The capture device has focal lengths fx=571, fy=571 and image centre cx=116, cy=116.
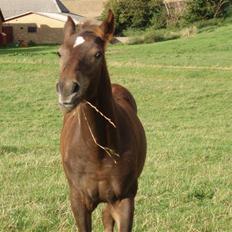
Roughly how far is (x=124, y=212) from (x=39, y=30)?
5755 centimetres

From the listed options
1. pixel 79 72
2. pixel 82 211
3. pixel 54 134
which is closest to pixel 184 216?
pixel 82 211

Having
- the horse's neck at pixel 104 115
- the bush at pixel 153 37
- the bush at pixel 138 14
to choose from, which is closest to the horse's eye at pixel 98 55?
the horse's neck at pixel 104 115

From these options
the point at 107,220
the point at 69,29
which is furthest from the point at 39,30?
the point at 69,29

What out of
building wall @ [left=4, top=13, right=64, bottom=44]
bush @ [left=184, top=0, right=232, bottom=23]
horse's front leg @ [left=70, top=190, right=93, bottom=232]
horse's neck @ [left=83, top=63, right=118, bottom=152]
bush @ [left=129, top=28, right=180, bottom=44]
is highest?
horse's neck @ [left=83, top=63, right=118, bottom=152]

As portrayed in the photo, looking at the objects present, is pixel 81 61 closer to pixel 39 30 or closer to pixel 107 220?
pixel 107 220

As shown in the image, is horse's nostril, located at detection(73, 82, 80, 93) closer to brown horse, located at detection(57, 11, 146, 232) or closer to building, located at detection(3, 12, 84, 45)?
brown horse, located at detection(57, 11, 146, 232)

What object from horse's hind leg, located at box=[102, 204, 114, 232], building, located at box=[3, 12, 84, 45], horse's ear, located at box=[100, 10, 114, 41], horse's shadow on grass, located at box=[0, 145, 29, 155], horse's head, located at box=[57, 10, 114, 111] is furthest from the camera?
building, located at box=[3, 12, 84, 45]

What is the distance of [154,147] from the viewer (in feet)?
37.2

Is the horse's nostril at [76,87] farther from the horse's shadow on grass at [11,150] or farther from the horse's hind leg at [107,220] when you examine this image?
the horse's shadow on grass at [11,150]

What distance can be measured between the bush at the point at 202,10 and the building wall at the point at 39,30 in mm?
13662

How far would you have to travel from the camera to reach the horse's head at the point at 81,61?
3.69 meters

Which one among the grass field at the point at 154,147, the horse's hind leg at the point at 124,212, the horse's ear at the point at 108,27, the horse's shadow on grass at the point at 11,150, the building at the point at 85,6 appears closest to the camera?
the horse's ear at the point at 108,27

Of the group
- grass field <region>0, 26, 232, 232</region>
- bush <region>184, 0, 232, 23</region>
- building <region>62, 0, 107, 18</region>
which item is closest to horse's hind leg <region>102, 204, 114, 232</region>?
grass field <region>0, 26, 232, 232</region>

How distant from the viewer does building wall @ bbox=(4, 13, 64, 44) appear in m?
60.2
